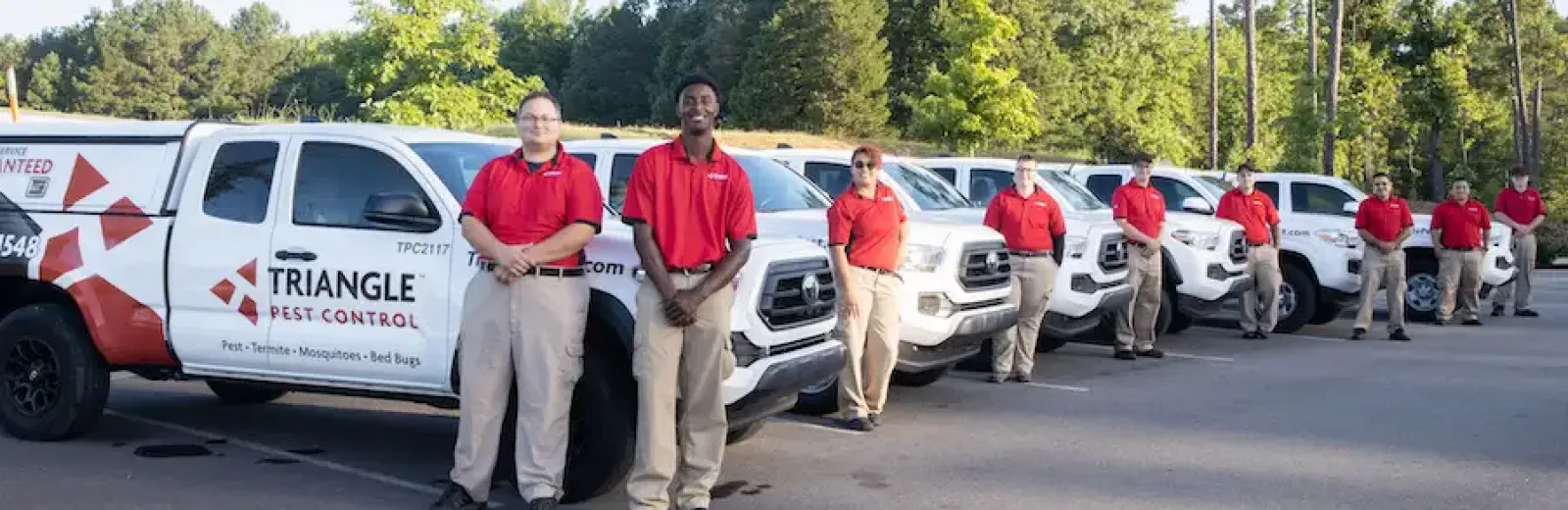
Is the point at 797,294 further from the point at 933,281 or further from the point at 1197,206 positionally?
the point at 1197,206

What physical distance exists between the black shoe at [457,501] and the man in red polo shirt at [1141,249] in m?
7.44

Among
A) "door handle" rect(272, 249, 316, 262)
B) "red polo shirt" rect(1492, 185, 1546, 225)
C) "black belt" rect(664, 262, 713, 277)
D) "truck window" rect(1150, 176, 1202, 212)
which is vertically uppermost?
"truck window" rect(1150, 176, 1202, 212)

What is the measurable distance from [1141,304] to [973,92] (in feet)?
65.0

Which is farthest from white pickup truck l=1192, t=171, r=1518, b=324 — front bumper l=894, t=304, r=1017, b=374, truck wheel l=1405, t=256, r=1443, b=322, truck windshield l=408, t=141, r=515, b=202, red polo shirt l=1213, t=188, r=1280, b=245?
truck windshield l=408, t=141, r=515, b=202

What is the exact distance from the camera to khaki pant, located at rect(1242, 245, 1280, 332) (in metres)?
14.5

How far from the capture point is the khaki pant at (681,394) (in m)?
6.04

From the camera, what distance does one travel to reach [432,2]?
22312 millimetres

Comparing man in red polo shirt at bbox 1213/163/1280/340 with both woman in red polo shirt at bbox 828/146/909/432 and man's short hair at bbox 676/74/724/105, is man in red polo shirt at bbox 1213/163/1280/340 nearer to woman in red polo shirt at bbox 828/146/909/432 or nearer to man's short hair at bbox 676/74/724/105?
woman in red polo shirt at bbox 828/146/909/432

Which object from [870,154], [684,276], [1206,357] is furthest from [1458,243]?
[684,276]

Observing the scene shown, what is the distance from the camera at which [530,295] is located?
238 inches

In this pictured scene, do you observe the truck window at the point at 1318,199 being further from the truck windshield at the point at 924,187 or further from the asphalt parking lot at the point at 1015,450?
the truck windshield at the point at 924,187

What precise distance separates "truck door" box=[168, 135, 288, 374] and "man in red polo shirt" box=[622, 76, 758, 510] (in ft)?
7.18

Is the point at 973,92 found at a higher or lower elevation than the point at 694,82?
higher

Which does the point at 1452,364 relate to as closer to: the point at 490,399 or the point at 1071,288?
the point at 1071,288
